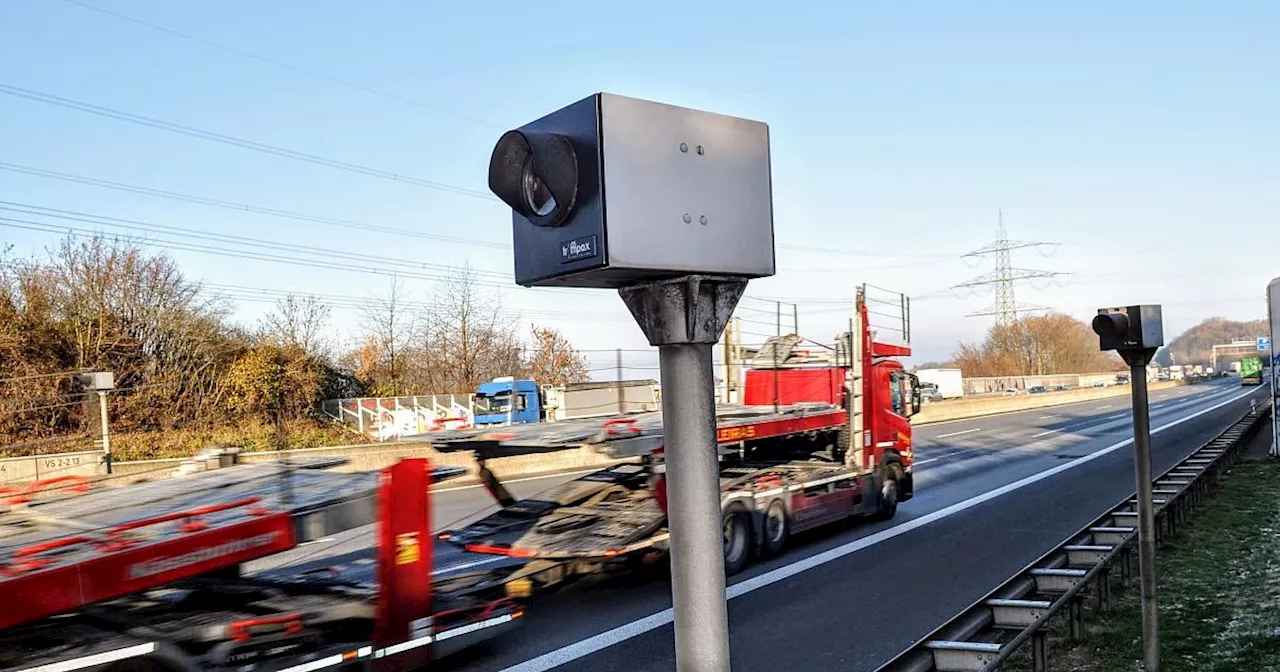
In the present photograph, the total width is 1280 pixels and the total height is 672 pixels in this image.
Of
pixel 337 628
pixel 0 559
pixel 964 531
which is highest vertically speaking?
pixel 0 559

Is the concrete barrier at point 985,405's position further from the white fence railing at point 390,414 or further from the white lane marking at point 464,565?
the white lane marking at point 464,565

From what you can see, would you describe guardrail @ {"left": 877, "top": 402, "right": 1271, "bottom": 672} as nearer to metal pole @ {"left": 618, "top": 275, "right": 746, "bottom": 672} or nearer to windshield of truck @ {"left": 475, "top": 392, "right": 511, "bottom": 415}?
metal pole @ {"left": 618, "top": 275, "right": 746, "bottom": 672}

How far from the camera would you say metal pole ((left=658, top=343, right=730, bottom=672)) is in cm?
231

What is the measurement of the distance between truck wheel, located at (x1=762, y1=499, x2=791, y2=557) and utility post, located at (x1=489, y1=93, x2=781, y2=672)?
9.66 m

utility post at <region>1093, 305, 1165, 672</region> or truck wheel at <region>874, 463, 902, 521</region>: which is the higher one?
utility post at <region>1093, 305, 1165, 672</region>

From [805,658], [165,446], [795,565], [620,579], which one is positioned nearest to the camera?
[805,658]

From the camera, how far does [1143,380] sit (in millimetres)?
5809

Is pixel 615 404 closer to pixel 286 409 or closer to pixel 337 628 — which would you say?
pixel 337 628

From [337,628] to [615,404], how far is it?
899 cm

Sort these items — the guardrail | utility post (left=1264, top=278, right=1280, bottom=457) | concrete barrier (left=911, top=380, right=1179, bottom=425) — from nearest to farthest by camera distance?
1. the guardrail
2. utility post (left=1264, top=278, right=1280, bottom=457)
3. concrete barrier (left=911, top=380, right=1179, bottom=425)

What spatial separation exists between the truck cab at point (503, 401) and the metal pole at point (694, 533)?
31850mm

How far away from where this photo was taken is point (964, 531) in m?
13.9

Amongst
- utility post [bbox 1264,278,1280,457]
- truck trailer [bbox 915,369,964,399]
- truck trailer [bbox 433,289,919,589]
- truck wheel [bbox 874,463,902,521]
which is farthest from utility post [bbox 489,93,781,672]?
truck trailer [bbox 915,369,964,399]

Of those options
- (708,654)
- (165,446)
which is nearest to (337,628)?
(708,654)
